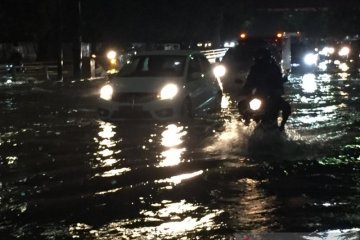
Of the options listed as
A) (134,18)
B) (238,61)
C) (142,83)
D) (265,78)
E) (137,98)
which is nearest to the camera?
(265,78)

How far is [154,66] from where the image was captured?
15406 mm

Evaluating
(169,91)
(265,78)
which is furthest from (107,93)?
(265,78)

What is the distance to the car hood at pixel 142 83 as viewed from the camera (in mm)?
14195

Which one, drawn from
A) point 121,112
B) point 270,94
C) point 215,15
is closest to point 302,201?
point 270,94

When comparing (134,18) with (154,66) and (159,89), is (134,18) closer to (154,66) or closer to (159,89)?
(154,66)

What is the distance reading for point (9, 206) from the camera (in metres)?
7.76

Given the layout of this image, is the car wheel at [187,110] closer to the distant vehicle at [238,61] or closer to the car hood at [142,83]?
the car hood at [142,83]

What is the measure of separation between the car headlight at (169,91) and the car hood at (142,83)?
0.32ft

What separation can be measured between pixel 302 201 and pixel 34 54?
4639 centimetres

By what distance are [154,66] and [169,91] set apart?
1.44 meters

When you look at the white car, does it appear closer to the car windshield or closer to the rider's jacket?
the car windshield

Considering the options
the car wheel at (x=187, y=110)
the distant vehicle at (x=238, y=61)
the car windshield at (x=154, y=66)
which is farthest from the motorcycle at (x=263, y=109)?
the distant vehicle at (x=238, y=61)

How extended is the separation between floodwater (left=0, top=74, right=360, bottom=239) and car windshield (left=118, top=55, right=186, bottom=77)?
118 centimetres

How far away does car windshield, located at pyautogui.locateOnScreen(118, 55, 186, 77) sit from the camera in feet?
49.4
